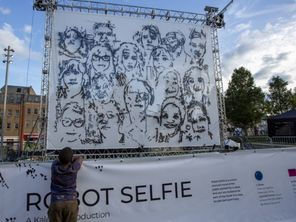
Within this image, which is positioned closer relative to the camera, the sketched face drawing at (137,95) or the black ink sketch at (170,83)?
the sketched face drawing at (137,95)

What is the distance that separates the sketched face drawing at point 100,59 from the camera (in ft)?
26.7

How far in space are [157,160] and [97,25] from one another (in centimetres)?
509

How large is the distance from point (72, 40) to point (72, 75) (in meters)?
0.96

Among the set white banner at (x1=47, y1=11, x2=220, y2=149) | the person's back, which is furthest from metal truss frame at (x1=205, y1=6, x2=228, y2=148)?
the person's back

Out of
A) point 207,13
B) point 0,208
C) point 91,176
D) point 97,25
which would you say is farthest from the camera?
point 207,13

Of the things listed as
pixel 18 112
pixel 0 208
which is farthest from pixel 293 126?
pixel 18 112

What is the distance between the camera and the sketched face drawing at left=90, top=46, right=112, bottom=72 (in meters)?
8.12

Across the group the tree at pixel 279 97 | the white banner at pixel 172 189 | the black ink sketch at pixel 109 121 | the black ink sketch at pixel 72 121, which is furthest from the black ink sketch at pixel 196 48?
the tree at pixel 279 97

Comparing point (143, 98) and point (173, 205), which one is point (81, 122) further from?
point (173, 205)

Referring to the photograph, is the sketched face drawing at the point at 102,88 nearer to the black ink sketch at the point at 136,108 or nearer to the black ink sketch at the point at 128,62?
the black ink sketch at the point at 128,62

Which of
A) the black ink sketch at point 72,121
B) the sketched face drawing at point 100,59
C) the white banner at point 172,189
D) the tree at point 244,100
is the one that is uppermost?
the tree at point 244,100

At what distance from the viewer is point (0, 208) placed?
13.0ft

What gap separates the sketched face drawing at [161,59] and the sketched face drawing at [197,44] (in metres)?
0.83

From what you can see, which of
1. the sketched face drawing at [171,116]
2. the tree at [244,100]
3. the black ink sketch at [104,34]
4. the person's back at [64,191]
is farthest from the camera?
the tree at [244,100]
